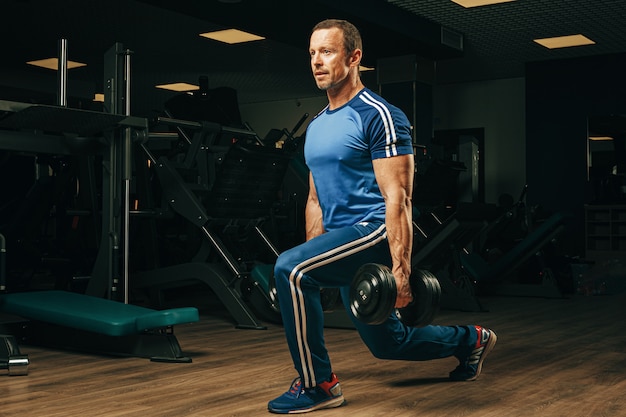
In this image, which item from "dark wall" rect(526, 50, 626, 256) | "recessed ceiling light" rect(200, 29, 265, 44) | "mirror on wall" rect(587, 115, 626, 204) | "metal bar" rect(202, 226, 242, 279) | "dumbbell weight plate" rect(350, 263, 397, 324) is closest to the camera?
"dumbbell weight plate" rect(350, 263, 397, 324)

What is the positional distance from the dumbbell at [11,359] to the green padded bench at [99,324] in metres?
0.36

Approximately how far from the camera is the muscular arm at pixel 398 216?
2314 mm

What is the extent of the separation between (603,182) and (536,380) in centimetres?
661

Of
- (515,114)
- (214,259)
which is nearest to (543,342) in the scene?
(214,259)

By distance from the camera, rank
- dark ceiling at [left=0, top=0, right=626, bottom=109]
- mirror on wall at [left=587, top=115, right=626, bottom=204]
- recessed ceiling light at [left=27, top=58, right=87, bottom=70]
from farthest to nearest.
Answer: recessed ceiling light at [left=27, top=58, right=87, bottom=70], mirror on wall at [left=587, top=115, right=626, bottom=204], dark ceiling at [left=0, top=0, right=626, bottom=109]

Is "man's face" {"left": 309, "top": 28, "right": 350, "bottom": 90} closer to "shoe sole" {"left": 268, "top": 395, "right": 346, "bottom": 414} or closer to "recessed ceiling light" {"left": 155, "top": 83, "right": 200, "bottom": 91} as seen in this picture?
"shoe sole" {"left": 268, "top": 395, "right": 346, "bottom": 414}

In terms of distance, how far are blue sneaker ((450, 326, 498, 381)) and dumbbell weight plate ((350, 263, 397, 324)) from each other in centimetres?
80

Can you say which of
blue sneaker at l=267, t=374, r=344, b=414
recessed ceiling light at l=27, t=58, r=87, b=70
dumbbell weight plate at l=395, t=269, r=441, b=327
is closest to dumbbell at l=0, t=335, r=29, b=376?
blue sneaker at l=267, t=374, r=344, b=414

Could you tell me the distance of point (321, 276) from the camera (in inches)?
93.4

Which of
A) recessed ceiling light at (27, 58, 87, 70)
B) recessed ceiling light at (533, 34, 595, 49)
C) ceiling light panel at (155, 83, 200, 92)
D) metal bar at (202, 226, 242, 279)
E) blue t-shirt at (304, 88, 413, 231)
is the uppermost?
recessed ceiling light at (27, 58, 87, 70)

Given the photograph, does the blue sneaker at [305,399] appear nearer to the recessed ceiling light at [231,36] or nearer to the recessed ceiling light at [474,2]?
the recessed ceiling light at [474,2]

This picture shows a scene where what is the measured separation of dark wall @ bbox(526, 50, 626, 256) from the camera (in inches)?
407

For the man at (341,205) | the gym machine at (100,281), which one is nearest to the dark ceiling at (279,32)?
the gym machine at (100,281)

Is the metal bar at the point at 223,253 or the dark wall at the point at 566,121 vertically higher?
the dark wall at the point at 566,121
